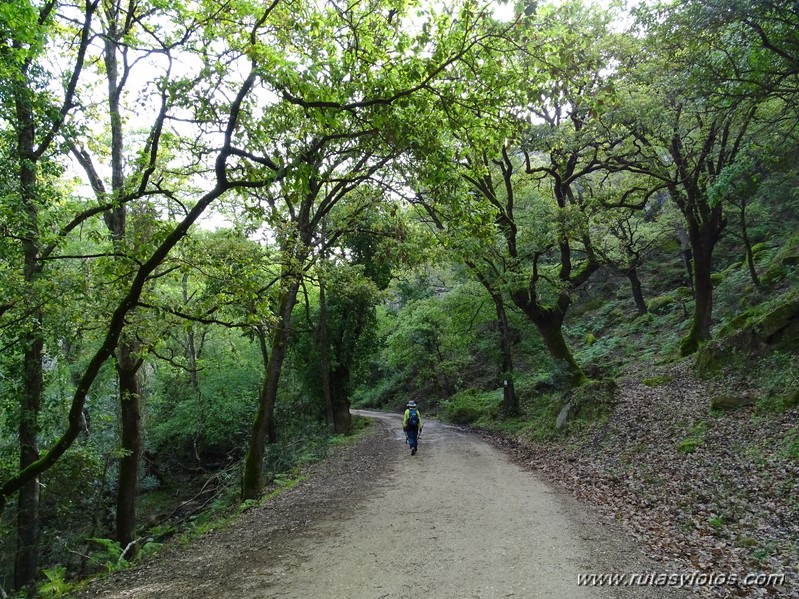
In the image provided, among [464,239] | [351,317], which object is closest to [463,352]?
[351,317]

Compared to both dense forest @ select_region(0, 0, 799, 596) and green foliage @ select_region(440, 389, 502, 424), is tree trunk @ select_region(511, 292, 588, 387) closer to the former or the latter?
dense forest @ select_region(0, 0, 799, 596)

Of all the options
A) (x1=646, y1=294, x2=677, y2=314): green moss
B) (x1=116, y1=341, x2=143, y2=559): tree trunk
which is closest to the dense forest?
(x1=116, y1=341, x2=143, y2=559): tree trunk

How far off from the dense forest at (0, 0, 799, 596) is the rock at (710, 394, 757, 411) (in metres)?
0.49

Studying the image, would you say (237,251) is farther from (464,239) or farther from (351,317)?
(351,317)

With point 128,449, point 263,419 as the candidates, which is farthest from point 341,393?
point 128,449

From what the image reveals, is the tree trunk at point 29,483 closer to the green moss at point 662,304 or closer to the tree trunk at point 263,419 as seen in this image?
the tree trunk at point 263,419

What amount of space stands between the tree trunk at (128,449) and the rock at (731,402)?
1297 centimetres

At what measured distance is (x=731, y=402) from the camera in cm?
1021

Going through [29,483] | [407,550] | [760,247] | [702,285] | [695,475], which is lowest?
[407,550]

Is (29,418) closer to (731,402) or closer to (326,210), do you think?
(326,210)

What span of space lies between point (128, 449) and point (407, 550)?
26.4 ft

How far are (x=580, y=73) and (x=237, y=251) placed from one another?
5773 mm

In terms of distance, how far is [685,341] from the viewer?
16594mm

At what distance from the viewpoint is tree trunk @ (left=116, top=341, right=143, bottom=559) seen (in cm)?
1067
